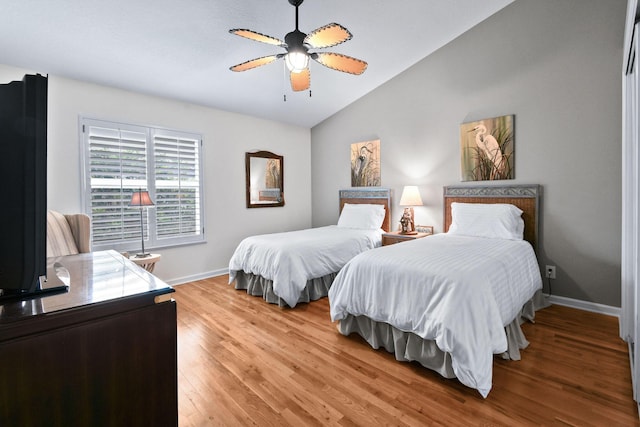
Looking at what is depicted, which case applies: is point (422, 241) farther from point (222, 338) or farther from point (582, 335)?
point (222, 338)

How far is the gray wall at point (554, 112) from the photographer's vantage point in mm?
2975

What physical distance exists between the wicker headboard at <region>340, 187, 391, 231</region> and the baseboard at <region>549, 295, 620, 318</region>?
2.22m

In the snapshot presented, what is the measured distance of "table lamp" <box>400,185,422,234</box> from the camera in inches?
164

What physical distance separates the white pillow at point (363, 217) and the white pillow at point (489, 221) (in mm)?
1139

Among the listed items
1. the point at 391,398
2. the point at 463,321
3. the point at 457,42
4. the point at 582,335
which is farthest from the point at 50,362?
the point at 457,42

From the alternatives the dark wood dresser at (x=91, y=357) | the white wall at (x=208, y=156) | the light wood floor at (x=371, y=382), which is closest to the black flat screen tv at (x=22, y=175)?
the dark wood dresser at (x=91, y=357)

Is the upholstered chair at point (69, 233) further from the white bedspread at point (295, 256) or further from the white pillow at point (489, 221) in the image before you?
the white pillow at point (489, 221)

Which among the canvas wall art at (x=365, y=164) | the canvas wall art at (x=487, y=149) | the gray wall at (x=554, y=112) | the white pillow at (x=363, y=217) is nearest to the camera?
the gray wall at (x=554, y=112)

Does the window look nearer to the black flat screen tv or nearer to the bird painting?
the black flat screen tv

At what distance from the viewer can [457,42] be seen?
3.91m

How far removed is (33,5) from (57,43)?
1.50 feet

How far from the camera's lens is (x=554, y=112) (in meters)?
3.25

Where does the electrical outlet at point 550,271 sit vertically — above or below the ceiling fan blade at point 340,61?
below

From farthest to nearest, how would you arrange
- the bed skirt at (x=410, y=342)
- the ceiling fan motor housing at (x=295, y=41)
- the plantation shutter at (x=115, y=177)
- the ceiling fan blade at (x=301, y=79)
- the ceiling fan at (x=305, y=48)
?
the plantation shutter at (x=115, y=177)
the ceiling fan blade at (x=301, y=79)
the ceiling fan motor housing at (x=295, y=41)
the ceiling fan at (x=305, y=48)
the bed skirt at (x=410, y=342)
